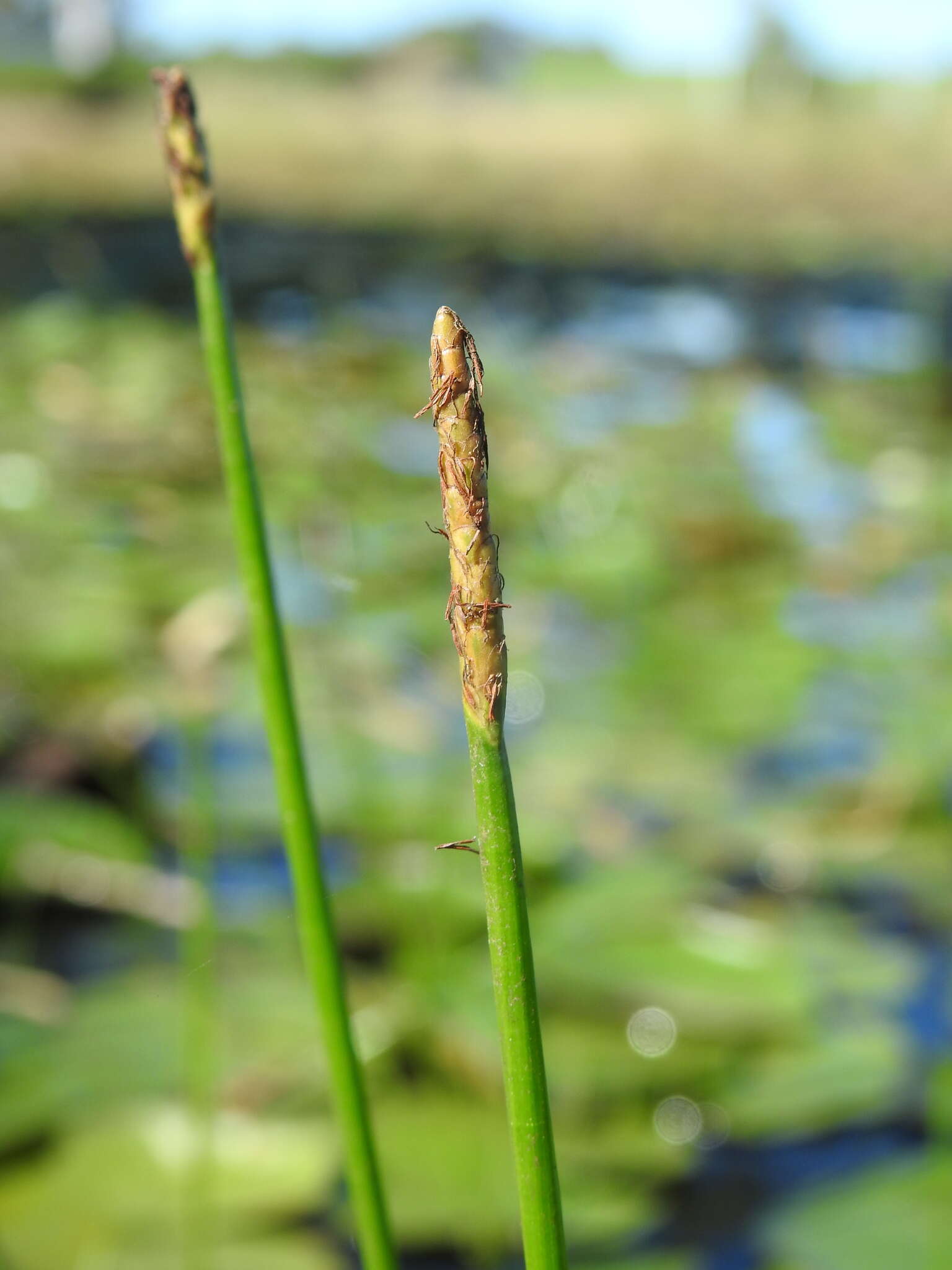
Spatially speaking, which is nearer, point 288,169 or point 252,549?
point 252,549

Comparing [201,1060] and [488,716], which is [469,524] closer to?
[488,716]

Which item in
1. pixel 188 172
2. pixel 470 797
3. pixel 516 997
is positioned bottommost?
pixel 516 997

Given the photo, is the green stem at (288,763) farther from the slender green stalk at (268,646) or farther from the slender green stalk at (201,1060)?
the slender green stalk at (201,1060)

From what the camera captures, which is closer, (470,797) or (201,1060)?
(201,1060)

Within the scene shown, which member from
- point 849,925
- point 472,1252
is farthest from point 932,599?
point 472,1252

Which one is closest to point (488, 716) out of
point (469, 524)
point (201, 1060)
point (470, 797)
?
point (469, 524)

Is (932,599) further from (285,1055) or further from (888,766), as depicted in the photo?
(285,1055)

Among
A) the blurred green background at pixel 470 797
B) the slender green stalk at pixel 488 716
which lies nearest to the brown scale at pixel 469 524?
the slender green stalk at pixel 488 716
